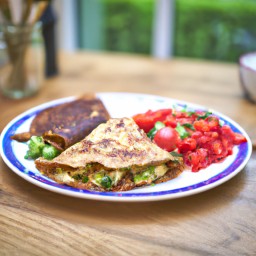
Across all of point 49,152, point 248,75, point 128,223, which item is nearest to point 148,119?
point 49,152

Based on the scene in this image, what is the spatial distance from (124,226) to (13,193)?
1.17 feet

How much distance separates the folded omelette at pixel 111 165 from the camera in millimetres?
1111

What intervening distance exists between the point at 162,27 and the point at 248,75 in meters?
1.86

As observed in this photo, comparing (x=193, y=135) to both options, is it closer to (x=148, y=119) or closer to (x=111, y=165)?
(x=148, y=119)

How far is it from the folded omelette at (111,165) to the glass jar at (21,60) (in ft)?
2.90

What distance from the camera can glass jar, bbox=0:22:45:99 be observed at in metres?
1.89

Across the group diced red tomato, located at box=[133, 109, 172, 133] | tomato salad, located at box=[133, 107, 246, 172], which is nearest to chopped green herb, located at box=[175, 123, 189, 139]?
tomato salad, located at box=[133, 107, 246, 172]

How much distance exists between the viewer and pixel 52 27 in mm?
2215

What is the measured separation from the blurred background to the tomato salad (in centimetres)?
224

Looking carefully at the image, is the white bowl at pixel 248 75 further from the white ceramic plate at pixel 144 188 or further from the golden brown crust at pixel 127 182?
the golden brown crust at pixel 127 182

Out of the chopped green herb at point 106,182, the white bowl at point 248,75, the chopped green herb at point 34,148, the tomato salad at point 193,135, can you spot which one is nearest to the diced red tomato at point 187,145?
the tomato salad at point 193,135

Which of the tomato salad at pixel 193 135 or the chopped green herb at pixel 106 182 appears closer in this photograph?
the chopped green herb at pixel 106 182

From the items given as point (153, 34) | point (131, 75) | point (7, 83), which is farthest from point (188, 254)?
point (153, 34)

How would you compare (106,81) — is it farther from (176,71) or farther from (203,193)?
(203,193)
